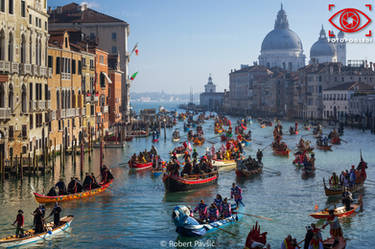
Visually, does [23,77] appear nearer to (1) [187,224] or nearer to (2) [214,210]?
(2) [214,210]

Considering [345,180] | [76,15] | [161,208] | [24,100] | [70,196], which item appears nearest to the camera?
→ [161,208]

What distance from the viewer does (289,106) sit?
142 m

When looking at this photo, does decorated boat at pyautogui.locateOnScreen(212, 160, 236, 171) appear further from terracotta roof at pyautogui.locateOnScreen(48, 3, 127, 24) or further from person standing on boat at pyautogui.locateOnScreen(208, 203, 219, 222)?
terracotta roof at pyautogui.locateOnScreen(48, 3, 127, 24)

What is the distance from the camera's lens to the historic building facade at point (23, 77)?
116 ft

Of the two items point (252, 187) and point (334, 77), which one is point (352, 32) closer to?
point (252, 187)

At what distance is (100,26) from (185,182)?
53680 millimetres

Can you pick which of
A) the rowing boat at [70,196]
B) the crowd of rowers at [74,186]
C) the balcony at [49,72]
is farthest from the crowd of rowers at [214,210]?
the balcony at [49,72]

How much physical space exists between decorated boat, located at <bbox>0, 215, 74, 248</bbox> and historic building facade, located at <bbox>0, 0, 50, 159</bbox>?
35.5ft

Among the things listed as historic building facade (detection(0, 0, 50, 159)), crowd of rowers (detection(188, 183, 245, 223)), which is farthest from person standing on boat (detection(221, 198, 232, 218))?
historic building facade (detection(0, 0, 50, 159))

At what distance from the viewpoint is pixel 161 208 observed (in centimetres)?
2880

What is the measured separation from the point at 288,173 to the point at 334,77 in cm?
8022

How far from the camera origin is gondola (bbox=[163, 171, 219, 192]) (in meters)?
31.8

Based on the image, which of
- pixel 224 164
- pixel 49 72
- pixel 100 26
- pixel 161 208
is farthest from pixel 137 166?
pixel 100 26

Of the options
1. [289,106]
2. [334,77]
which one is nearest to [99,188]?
[334,77]
